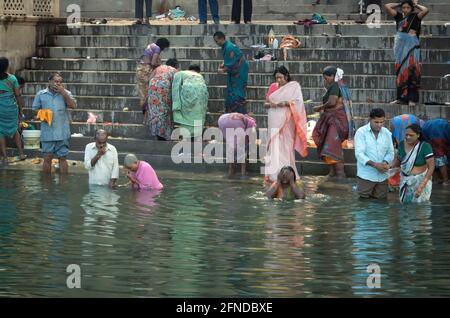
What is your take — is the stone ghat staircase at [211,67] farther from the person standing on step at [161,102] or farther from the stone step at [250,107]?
the person standing on step at [161,102]

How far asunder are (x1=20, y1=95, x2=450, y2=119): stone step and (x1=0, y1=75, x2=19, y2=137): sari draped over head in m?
1.49

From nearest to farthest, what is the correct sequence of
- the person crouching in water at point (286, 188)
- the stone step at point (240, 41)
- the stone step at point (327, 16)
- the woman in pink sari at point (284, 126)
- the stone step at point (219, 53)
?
the person crouching in water at point (286, 188), the woman in pink sari at point (284, 126), the stone step at point (219, 53), the stone step at point (240, 41), the stone step at point (327, 16)

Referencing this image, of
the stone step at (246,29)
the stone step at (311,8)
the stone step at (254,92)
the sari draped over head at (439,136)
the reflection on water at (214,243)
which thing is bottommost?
the reflection on water at (214,243)

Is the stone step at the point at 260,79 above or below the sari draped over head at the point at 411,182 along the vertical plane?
above

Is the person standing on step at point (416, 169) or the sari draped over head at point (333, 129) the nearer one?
the person standing on step at point (416, 169)

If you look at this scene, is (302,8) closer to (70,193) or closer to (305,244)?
(70,193)

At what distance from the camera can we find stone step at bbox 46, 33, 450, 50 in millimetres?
18172

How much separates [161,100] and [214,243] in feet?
20.9

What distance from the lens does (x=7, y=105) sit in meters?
17.0

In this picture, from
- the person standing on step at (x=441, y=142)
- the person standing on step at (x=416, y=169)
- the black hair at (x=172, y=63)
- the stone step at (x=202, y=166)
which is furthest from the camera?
the black hair at (x=172, y=63)

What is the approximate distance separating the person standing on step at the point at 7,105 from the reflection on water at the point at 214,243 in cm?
224

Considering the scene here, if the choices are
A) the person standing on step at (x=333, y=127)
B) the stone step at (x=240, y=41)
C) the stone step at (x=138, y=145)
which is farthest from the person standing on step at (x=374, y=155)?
the stone step at (x=240, y=41)

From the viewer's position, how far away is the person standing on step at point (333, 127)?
15.6m

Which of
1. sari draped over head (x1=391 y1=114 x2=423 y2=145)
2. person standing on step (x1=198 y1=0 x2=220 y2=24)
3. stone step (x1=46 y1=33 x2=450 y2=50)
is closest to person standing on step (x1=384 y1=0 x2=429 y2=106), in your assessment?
stone step (x1=46 y1=33 x2=450 y2=50)
